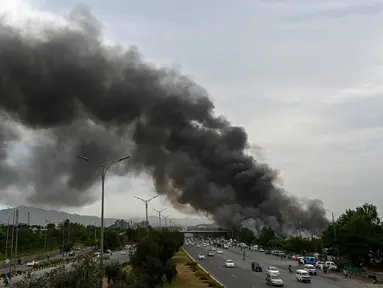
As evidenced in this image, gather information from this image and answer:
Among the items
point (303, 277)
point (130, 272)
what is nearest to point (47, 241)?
point (303, 277)

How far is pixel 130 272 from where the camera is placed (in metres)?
29.2

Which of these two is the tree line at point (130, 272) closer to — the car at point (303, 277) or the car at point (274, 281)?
the car at point (274, 281)

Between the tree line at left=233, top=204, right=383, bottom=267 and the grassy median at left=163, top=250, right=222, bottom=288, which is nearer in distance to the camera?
the grassy median at left=163, top=250, right=222, bottom=288

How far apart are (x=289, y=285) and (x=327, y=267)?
21.6 metres

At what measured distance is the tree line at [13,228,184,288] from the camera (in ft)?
46.5

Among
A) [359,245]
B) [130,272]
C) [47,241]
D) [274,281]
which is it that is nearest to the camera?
[130,272]

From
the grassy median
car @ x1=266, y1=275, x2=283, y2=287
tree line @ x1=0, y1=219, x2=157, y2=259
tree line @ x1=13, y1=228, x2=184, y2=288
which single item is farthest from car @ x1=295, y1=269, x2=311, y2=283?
tree line @ x1=0, y1=219, x2=157, y2=259

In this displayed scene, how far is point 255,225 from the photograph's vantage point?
524 feet

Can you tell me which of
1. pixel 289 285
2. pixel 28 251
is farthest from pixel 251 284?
pixel 28 251

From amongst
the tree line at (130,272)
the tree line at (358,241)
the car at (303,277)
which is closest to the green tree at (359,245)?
the tree line at (358,241)

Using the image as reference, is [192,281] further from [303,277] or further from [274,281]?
[303,277]

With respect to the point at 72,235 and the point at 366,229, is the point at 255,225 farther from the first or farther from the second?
the point at 366,229

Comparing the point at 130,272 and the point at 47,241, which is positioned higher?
the point at 47,241

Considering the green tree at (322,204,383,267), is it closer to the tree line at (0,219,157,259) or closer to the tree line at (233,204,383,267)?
the tree line at (233,204,383,267)
